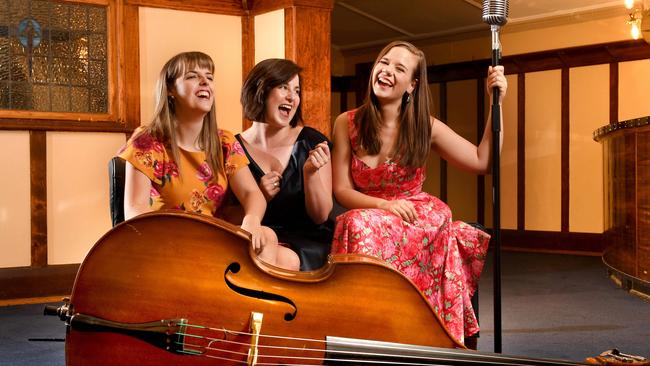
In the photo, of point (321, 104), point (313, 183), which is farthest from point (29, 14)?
point (313, 183)

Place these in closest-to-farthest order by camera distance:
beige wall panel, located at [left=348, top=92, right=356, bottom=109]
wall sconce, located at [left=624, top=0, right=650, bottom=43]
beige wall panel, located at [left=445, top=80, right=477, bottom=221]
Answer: wall sconce, located at [left=624, top=0, right=650, bottom=43] < beige wall panel, located at [left=445, top=80, right=477, bottom=221] < beige wall panel, located at [left=348, top=92, right=356, bottom=109]

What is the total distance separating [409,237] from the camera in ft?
7.59

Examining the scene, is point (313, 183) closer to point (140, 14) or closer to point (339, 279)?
point (339, 279)

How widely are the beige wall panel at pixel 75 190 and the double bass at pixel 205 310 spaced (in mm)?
3606

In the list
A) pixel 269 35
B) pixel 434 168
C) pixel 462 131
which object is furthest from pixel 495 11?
pixel 434 168

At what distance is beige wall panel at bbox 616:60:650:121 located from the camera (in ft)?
21.8

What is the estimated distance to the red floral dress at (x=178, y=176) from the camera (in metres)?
2.16

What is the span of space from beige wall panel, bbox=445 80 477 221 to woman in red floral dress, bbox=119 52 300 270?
19.4 ft

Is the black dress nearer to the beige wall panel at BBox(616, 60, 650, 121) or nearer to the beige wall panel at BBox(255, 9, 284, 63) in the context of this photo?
the beige wall panel at BBox(255, 9, 284, 63)

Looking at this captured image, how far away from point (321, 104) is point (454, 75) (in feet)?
11.0

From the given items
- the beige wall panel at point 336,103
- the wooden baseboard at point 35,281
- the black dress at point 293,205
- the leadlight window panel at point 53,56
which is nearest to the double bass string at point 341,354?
the black dress at point 293,205

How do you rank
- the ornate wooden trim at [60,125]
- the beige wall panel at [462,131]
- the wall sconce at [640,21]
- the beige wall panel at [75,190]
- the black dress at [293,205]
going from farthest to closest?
the beige wall panel at [462,131] < the wall sconce at [640,21] < the beige wall panel at [75,190] < the ornate wooden trim at [60,125] < the black dress at [293,205]

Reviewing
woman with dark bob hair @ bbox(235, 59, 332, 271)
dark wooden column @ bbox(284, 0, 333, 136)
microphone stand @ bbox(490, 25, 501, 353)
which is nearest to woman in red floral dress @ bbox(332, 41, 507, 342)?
woman with dark bob hair @ bbox(235, 59, 332, 271)

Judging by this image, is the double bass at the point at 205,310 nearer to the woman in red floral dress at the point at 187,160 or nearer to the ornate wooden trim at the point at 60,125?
the woman in red floral dress at the point at 187,160
